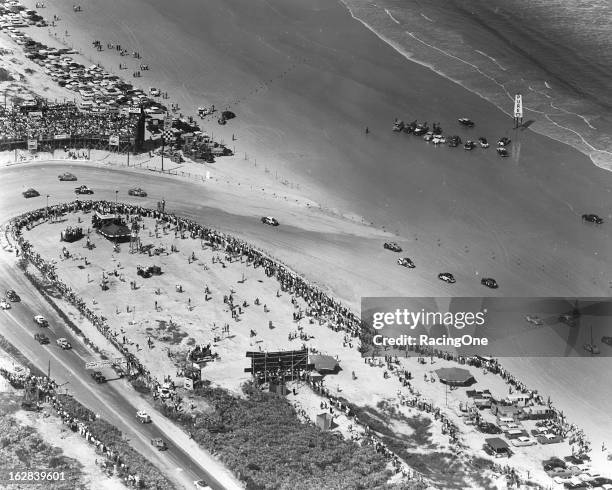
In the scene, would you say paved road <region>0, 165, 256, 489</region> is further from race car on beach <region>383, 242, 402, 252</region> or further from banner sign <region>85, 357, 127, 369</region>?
race car on beach <region>383, 242, 402, 252</region>

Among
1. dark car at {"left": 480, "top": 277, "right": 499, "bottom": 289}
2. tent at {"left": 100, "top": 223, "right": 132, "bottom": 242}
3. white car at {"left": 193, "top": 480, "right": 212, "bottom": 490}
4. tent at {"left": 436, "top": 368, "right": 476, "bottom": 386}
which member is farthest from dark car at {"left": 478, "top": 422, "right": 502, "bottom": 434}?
tent at {"left": 100, "top": 223, "right": 132, "bottom": 242}

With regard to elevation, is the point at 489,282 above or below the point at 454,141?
below

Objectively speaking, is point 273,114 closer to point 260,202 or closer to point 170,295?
point 260,202

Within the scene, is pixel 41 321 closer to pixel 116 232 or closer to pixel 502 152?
pixel 116 232

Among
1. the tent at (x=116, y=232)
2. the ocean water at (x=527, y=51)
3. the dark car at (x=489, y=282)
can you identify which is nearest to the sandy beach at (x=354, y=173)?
the dark car at (x=489, y=282)

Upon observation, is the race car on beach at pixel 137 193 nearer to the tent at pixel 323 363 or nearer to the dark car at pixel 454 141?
the dark car at pixel 454 141

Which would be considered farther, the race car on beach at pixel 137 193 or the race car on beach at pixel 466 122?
the race car on beach at pixel 466 122

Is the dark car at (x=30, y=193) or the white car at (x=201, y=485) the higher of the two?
the dark car at (x=30, y=193)

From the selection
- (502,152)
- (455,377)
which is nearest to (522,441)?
(455,377)
